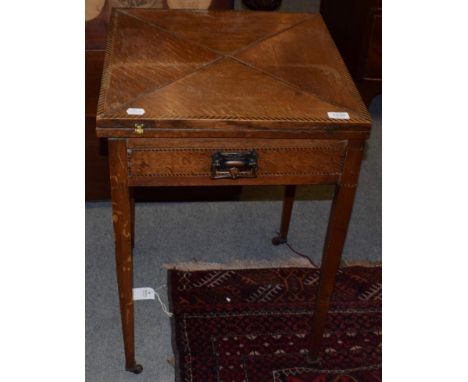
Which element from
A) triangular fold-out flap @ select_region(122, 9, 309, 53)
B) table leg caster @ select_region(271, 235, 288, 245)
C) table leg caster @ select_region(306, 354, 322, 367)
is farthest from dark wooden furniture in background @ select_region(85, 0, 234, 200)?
table leg caster @ select_region(306, 354, 322, 367)

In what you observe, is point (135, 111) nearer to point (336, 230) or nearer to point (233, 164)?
point (233, 164)

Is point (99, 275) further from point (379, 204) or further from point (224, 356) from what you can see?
point (379, 204)

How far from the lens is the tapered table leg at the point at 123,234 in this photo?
141cm

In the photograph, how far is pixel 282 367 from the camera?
1.92 meters

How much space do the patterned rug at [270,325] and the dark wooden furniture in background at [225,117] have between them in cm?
35

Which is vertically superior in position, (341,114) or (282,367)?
(341,114)

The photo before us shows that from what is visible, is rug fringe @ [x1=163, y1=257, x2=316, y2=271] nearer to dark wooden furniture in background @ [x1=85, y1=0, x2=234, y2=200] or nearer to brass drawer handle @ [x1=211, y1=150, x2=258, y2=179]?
dark wooden furniture in background @ [x1=85, y1=0, x2=234, y2=200]

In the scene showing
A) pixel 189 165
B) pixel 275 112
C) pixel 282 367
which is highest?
pixel 275 112

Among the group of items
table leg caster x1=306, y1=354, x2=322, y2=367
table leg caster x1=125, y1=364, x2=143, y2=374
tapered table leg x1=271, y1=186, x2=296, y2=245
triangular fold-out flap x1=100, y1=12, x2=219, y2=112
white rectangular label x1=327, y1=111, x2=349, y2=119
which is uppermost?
triangular fold-out flap x1=100, y1=12, x2=219, y2=112

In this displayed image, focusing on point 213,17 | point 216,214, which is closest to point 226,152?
point 213,17

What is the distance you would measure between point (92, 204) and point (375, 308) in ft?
3.91

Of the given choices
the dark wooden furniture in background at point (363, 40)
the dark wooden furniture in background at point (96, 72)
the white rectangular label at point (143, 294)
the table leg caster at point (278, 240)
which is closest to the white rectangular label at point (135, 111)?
the dark wooden furniture in background at point (96, 72)

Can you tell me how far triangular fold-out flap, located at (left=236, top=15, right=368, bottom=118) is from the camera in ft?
5.00

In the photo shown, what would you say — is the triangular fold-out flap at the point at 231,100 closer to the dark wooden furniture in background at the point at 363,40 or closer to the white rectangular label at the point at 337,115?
the white rectangular label at the point at 337,115
